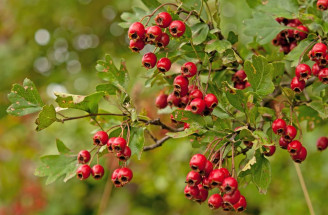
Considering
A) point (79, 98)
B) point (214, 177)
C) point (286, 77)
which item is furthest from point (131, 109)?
point (286, 77)

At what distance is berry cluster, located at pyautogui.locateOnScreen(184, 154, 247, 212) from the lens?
3.01 ft

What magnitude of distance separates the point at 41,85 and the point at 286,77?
3.69 m

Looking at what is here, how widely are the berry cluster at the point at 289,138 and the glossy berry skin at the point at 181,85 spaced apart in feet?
0.82

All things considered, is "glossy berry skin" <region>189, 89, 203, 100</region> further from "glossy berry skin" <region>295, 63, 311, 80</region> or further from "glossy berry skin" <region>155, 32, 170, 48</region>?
"glossy berry skin" <region>295, 63, 311, 80</region>

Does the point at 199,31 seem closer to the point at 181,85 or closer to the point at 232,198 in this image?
the point at 181,85

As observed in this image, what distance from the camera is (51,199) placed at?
405 centimetres

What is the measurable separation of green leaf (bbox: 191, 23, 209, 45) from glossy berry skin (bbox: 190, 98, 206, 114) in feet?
0.57

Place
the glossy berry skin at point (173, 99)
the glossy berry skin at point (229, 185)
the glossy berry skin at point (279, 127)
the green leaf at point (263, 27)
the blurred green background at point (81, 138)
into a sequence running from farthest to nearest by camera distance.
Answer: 1. the blurred green background at point (81, 138)
2. the green leaf at point (263, 27)
3. the glossy berry skin at point (173, 99)
4. the glossy berry skin at point (279, 127)
5. the glossy berry skin at point (229, 185)

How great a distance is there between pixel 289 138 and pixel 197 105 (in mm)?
272

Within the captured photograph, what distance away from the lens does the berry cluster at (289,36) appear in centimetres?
120

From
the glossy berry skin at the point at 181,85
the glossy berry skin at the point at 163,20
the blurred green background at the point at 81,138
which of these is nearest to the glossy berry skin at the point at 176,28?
the glossy berry skin at the point at 163,20

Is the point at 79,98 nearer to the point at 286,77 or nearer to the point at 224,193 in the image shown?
the point at 224,193

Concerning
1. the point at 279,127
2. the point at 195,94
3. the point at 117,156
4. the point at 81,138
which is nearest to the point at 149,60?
the point at 195,94

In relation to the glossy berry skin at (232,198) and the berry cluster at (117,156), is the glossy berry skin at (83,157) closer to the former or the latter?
the berry cluster at (117,156)
